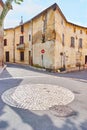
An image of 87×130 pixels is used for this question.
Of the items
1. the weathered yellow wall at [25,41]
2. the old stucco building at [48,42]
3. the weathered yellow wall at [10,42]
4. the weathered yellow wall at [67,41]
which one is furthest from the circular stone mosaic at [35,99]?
the weathered yellow wall at [10,42]

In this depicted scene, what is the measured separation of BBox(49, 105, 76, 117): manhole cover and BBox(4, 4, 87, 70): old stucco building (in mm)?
14882

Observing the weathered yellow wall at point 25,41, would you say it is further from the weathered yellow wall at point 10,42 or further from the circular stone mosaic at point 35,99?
the circular stone mosaic at point 35,99

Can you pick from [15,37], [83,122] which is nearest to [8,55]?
[15,37]

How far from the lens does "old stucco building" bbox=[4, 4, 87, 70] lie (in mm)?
23031

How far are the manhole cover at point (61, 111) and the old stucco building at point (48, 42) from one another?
14.9 metres

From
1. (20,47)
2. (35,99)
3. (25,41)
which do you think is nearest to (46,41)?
(25,41)

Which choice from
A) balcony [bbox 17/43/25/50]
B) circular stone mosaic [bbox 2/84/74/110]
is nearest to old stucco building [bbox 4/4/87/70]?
balcony [bbox 17/43/25/50]

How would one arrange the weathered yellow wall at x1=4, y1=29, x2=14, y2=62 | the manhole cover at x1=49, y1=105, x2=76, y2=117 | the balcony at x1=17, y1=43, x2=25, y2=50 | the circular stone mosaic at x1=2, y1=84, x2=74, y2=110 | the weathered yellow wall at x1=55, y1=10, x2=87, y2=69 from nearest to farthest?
the manhole cover at x1=49, y1=105, x2=76, y2=117, the circular stone mosaic at x1=2, y1=84, x2=74, y2=110, the weathered yellow wall at x1=55, y1=10, x2=87, y2=69, the balcony at x1=17, y1=43, x2=25, y2=50, the weathered yellow wall at x1=4, y1=29, x2=14, y2=62

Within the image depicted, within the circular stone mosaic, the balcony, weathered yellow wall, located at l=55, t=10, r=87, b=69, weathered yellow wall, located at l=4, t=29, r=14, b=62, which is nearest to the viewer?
the circular stone mosaic

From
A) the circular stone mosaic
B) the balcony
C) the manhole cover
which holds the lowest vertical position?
the manhole cover

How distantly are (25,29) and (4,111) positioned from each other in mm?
25615

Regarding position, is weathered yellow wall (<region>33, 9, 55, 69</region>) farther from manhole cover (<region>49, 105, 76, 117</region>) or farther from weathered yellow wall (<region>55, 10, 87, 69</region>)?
manhole cover (<region>49, 105, 76, 117</region>)

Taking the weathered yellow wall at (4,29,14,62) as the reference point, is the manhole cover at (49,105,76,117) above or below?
below

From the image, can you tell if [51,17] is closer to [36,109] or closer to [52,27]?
[52,27]
